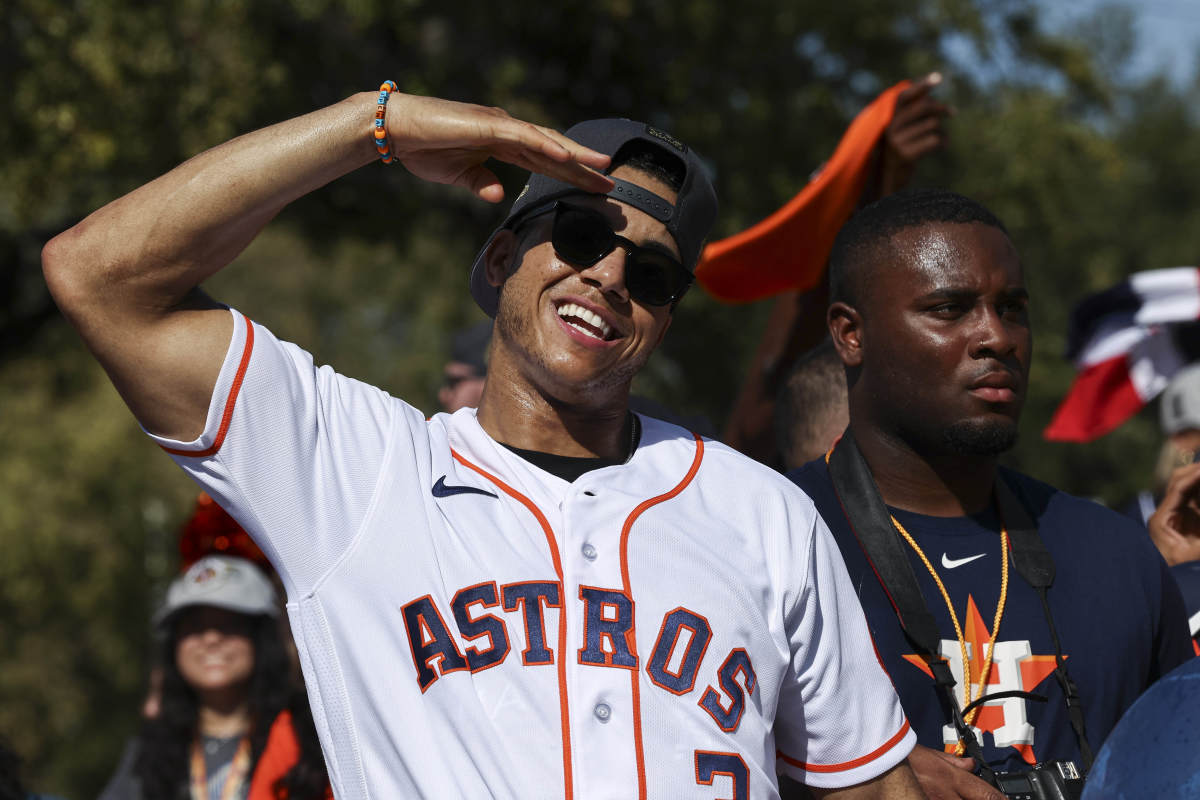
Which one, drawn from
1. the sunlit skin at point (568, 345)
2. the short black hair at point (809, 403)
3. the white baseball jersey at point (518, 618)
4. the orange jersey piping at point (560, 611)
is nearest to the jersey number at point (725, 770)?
the white baseball jersey at point (518, 618)

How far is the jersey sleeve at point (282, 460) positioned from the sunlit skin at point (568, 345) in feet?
1.16

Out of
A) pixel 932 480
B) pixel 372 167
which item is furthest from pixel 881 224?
pixel 372 167

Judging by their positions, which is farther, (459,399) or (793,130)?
(793,130)

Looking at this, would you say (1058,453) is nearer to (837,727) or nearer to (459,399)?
(459,399)

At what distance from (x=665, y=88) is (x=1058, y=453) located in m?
16.7

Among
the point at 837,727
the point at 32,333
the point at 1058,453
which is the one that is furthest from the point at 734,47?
the point at 1058,453

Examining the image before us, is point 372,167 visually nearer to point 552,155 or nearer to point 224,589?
point 224,589

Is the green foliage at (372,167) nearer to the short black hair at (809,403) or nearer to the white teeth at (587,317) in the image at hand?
the short black hair at (809,403)

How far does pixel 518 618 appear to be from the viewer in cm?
236

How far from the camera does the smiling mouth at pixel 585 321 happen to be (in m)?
2.64

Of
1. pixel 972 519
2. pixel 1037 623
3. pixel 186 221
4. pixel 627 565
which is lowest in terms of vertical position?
pixel 1037 623

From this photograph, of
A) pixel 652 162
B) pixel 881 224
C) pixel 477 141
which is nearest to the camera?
pixel 477 141

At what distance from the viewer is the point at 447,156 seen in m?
2.54

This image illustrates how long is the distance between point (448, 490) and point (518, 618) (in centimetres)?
28
